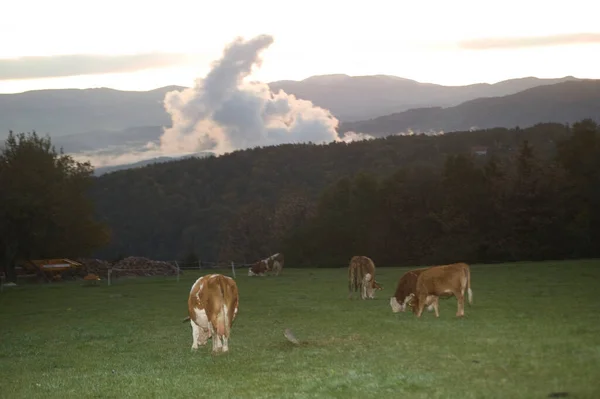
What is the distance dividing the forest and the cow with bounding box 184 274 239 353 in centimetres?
6043

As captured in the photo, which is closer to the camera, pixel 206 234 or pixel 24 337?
pixel 24 337

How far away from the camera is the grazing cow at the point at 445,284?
23.1 meters

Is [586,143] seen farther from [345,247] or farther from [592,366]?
[592,366]

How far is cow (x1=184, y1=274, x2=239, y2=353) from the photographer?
1773 cm

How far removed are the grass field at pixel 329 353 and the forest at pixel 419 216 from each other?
45354 millimetres

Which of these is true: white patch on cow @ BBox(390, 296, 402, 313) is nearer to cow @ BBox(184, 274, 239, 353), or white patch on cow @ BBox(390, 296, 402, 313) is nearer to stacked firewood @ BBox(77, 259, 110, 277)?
cow @ BBox(184, 274, 239, 353)

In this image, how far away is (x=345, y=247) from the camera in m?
98.3

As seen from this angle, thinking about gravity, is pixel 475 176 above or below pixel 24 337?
above

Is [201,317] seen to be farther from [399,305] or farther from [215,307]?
[399,305]

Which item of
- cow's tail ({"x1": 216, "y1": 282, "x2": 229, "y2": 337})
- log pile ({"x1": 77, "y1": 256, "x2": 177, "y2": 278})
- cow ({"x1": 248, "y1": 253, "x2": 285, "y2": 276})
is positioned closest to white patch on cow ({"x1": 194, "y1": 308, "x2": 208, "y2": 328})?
cow's tail ({"x1": 216, "y1": 282, "x2": 229, "y2": 337})

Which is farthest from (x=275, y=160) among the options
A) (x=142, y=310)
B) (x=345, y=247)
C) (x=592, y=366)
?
(x=592, y=366)

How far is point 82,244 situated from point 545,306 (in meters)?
57.0

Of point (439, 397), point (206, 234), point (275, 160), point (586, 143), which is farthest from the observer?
point (275, 160)

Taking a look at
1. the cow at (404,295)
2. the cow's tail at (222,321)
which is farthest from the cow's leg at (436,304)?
the cow's tail at (222,321)
